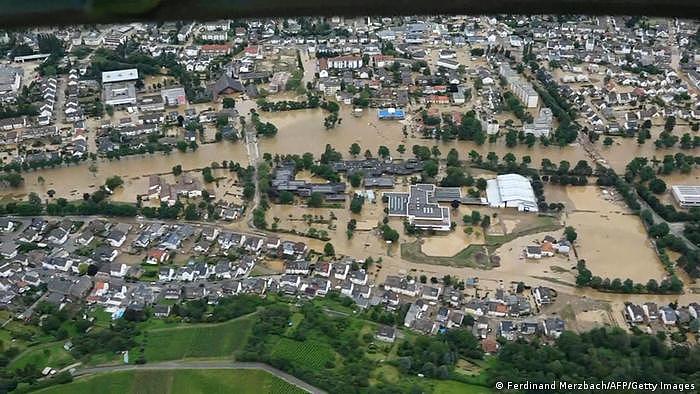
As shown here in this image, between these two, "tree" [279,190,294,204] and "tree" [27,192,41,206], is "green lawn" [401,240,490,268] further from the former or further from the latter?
"tree" [27,192,41,206]

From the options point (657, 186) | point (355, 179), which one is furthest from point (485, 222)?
point (657, 186)

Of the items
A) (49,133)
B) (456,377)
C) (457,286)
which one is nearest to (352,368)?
(456,377)

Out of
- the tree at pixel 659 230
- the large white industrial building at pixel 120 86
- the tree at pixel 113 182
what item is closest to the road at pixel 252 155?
the tree at pixel 113 182

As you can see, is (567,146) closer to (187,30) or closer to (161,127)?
(161,127)

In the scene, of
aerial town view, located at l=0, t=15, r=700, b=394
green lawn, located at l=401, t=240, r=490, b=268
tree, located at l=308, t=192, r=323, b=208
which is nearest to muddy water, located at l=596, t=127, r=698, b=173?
aerial town view, located at l=0, t=15, r=700, b=394

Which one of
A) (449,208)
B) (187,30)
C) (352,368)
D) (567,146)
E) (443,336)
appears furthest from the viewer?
(187,30)

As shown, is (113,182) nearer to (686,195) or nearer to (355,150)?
(355,150)
